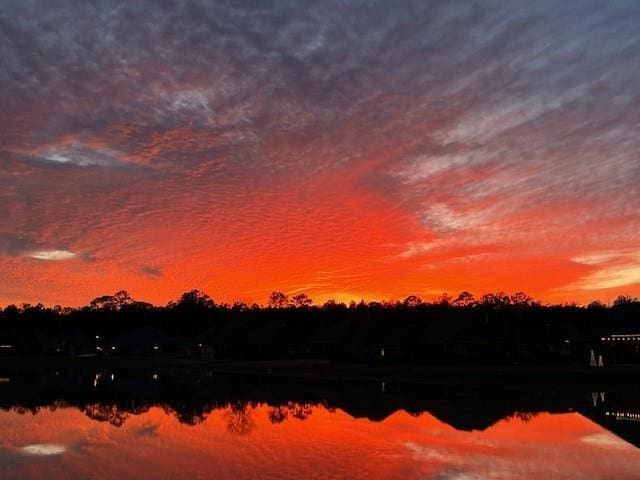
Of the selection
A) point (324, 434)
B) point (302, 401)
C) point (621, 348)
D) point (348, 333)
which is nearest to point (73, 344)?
point (348, 333)

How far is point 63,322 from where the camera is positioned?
14462 cm

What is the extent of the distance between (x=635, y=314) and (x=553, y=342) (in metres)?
7.86

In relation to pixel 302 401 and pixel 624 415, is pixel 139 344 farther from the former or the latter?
pixel 624 415

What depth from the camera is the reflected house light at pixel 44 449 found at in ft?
73.6

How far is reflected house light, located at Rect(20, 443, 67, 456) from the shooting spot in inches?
883

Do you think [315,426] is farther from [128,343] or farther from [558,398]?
[128,343]

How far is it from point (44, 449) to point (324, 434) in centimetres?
1030

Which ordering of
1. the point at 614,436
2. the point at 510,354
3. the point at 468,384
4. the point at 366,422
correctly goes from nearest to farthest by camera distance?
the point at 614,436, the point at 366,422, the point at 468,384, the point at 510,354

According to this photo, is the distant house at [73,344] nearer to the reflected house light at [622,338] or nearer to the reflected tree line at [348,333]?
the reflected tree line at [348,333]

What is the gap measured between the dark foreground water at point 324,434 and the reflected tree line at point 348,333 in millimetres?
19093

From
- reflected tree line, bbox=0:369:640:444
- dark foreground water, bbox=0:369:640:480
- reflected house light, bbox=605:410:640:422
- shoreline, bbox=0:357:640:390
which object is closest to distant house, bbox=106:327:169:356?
shoreline, bbox=0:357:640:390

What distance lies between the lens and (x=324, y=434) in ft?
85.2

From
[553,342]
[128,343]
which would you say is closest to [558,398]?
[553,342]

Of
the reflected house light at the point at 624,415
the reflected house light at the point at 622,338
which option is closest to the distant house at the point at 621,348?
the reflected house light at the point at 622,338
